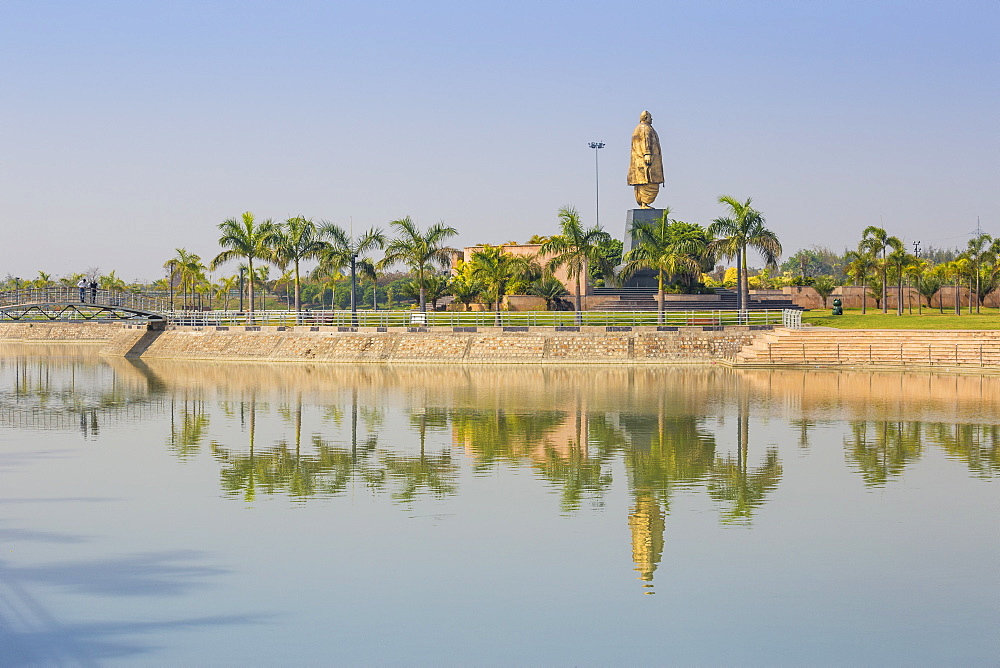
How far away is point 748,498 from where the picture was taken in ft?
65.6

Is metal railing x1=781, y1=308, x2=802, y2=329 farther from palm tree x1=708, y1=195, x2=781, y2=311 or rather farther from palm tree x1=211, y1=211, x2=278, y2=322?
palm tree x1=211, y1=211, x2=278, y2=322

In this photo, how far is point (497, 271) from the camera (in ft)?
232

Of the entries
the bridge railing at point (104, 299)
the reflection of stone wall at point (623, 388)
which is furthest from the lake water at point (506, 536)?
the bridge railing at point (104, 299)

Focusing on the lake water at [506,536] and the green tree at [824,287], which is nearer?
the lake water at [506,536]

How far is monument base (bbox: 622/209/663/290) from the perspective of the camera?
70.9 m

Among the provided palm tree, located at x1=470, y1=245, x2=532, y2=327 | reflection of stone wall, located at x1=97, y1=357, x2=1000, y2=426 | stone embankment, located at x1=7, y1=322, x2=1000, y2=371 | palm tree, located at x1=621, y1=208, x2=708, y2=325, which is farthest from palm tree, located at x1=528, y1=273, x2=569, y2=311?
reflection of stone wall, located at x1=97, y1=357, x2=1000, y2=426

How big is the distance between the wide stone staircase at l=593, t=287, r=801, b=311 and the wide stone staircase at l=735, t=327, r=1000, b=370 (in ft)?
52.2

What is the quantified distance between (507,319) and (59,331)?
155 ft

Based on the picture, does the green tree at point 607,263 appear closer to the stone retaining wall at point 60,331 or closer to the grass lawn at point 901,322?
the grass lawn at point 901,322

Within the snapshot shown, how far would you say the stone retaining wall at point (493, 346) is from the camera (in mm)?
51531

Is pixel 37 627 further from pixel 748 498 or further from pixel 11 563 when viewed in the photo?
→ pixel 748 498

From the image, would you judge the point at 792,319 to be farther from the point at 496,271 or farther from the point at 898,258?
the point at 898,258

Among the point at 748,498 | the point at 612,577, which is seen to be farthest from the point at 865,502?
the point at 612,577

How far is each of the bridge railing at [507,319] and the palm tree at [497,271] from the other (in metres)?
5.60
